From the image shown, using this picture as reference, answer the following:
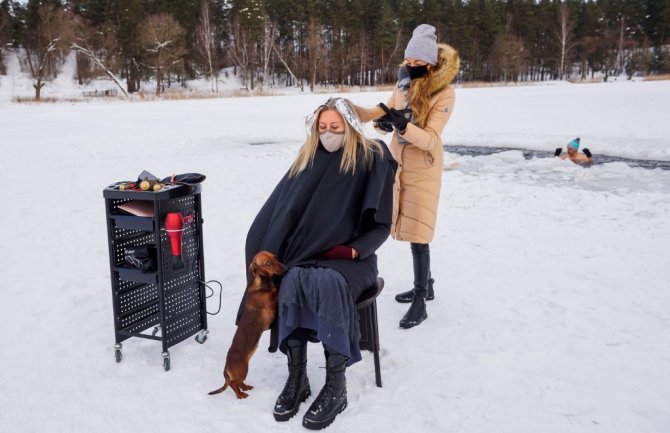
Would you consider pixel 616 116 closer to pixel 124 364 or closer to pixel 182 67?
pixel 124 364

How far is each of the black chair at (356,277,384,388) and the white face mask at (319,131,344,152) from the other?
75cm

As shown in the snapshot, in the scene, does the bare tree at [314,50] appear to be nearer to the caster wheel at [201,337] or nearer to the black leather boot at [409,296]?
the black leather boot at [409,296]

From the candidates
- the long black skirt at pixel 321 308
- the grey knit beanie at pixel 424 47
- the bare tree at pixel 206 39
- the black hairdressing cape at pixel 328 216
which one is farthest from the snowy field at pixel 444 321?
the bare tree at pixel 206 39

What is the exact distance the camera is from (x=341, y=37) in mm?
55812

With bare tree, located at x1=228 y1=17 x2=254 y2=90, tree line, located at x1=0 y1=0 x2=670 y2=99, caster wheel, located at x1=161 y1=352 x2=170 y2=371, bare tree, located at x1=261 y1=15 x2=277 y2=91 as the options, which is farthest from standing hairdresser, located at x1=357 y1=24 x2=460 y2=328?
bare tree, located at x1=228 y1=17 x2=254 y2=90

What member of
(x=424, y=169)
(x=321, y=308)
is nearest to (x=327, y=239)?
(x=321, y=308)

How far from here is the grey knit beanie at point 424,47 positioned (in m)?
3.34

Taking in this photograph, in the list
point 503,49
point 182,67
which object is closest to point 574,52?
point 503,49

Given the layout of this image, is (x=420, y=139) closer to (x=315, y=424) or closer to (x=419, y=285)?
(x=419, y=285)

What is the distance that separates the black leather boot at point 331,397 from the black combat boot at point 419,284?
1.07m

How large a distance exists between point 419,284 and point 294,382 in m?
1.31

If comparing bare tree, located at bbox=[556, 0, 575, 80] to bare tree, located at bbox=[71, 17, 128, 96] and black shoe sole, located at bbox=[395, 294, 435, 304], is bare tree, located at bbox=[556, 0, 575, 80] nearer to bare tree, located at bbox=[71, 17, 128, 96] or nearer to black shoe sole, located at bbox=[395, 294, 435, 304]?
bare tree, located at bbox=[71, 17, 128, 96]

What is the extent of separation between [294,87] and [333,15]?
9016mm

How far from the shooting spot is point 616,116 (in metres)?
15.3
